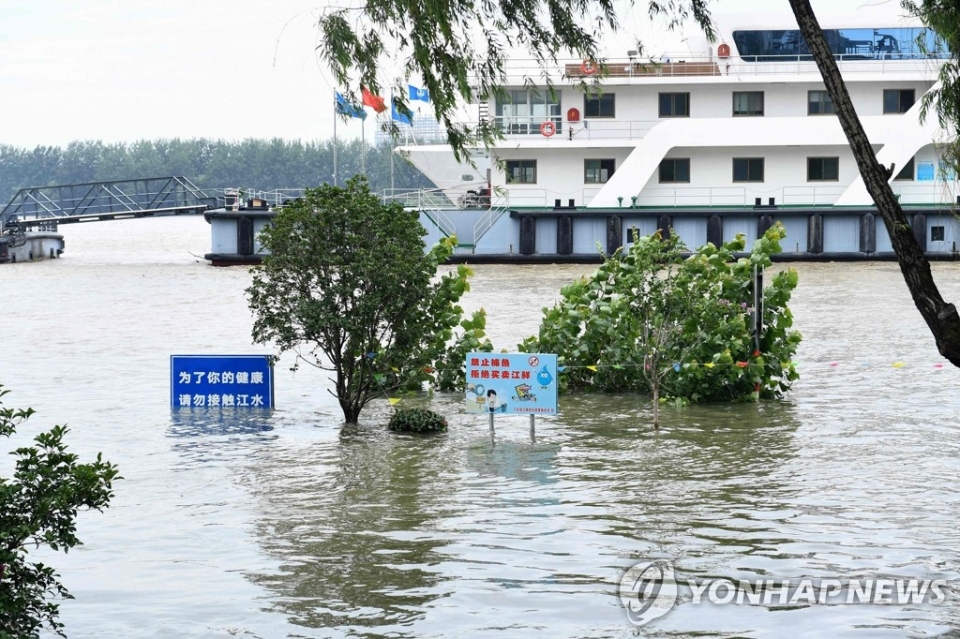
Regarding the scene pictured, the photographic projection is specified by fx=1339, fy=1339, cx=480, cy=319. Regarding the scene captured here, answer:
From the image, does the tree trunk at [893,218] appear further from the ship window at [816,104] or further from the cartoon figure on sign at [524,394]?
the ship window at [816,104]

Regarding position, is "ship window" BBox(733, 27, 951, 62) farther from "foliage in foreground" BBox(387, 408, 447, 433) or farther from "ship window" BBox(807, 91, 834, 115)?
"foliage in foreground" BBox(387, 408, 447, 433)

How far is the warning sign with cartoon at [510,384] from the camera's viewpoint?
40.7ft

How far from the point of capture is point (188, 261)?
171 ft

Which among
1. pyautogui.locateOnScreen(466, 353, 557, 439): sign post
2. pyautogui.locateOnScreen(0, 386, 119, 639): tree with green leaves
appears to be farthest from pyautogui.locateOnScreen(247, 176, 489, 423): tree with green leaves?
pyautogui.locateOnScreen(0, 386, 119, 639): tree with green leaves

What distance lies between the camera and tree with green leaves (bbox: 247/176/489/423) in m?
13.3

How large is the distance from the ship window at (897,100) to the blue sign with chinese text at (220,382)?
33163 mm

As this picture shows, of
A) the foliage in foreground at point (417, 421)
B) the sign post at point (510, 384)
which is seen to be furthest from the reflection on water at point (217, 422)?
the sign post at point (510, 384)

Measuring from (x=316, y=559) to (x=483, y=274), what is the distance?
101 ft

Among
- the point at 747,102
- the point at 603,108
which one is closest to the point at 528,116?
the point at 603,108

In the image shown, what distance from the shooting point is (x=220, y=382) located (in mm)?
15500

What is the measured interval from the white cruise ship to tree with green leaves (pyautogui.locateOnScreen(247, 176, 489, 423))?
2873cm

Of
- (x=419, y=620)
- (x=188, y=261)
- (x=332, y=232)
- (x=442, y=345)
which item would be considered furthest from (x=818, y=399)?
(x=188, y=261)

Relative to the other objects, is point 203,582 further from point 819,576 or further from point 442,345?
point 442,345

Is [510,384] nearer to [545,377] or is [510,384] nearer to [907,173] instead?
[545,377]
